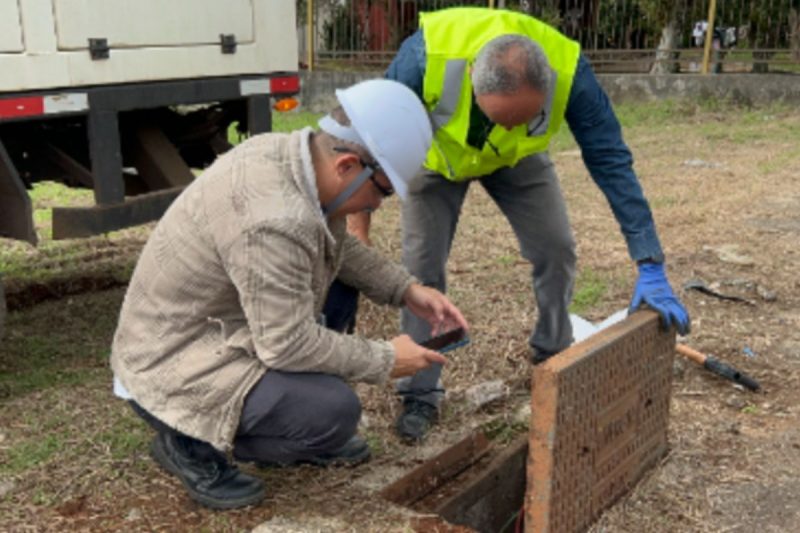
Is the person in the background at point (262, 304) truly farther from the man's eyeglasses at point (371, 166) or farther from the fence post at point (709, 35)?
the fence post at point (709, 35)

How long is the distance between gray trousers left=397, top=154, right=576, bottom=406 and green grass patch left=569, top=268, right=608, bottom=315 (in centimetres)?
117

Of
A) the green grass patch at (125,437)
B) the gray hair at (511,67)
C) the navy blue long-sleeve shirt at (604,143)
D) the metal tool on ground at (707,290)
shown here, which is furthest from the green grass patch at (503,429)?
the metal tool on ground at (707,290)

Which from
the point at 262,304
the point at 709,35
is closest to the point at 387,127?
the point at 262,304

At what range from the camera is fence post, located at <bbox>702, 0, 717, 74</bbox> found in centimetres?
1246

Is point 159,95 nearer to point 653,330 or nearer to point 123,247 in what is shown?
point 123,247

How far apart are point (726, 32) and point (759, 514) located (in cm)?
1174

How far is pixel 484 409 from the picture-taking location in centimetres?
371

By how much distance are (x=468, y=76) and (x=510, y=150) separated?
12.8 inches

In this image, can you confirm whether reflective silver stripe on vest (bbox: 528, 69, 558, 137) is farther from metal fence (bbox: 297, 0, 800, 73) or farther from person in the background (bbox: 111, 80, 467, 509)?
metal fence (bbox: 297, 0, 800, 73)

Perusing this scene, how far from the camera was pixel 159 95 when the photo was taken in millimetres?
4309

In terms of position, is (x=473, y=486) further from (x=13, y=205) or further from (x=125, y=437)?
(x=13, y=205)

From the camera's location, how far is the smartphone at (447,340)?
9.27ft

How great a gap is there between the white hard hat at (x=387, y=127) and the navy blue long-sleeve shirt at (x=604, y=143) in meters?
0.77

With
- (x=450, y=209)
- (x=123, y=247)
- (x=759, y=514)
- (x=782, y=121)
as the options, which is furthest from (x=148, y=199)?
(x=782, y=121)
